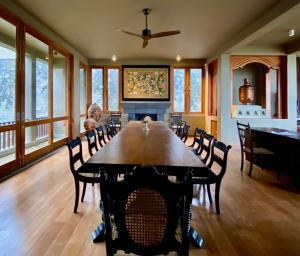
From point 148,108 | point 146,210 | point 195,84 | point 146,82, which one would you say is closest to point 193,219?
point 146,210

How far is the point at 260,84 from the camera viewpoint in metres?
8.41

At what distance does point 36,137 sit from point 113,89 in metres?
4.56

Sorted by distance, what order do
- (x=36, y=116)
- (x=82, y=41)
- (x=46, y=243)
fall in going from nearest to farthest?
(x=46, y=243)
(x=36, y=116)
(x=82, y=41)

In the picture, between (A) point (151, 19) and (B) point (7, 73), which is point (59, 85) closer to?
(B) point (7, 73)

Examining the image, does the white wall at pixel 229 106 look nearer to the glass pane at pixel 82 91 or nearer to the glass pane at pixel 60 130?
the glass pane at pixel 60 130

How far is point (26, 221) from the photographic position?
251cm

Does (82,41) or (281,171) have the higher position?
(82,41)

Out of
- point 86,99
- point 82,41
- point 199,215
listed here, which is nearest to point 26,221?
point 199,215

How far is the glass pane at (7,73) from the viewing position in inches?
166

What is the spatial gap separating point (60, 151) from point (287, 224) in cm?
523

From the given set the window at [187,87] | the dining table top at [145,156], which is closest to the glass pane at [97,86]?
the window at [187,87]

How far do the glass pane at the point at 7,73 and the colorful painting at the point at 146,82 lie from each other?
528 centimetres

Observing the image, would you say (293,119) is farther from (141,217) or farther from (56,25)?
(141,217)

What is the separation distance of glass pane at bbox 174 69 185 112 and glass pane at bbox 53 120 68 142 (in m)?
4.18
